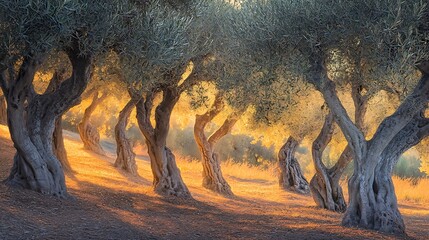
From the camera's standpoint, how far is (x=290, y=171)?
32.9 meters

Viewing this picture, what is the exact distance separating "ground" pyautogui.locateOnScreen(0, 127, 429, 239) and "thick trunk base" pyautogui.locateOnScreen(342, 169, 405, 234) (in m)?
0.55

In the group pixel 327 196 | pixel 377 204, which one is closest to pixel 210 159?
pixel 327 196

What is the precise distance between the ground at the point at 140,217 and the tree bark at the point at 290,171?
5.20 metres

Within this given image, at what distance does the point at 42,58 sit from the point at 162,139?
26.3ft

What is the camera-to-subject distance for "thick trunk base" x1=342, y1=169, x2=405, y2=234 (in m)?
14.0

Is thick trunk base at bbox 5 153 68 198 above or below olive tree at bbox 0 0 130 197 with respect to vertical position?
below

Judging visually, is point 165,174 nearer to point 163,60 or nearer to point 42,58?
point 163,60

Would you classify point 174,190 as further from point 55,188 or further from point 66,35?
point 66,35

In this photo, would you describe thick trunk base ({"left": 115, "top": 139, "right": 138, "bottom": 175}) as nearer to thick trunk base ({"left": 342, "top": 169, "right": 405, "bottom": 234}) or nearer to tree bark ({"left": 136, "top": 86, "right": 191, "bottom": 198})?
tree bark ({"left": 136, "top": 86, "right": 191, "bottom": 198})

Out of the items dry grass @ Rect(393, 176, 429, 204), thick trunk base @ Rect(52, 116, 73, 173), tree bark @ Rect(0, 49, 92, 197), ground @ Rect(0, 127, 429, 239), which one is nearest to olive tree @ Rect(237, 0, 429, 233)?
ground @ Rect(0, 127, 429, 239)

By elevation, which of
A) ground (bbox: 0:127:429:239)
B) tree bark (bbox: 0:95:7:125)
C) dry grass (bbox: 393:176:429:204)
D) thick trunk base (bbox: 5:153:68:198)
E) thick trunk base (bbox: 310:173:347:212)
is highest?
tree bark (bbox: 0:95:7:125)

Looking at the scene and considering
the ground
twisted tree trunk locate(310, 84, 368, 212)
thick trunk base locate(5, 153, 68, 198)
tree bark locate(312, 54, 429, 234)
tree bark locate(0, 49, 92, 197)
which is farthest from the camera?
twisted tree trunk locate(310, 84, 368, 212)

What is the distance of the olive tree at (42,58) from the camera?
12148 mm

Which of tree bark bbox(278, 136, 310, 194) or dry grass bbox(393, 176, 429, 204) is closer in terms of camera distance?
tree bark bbox(278, 136, 310, 194)
